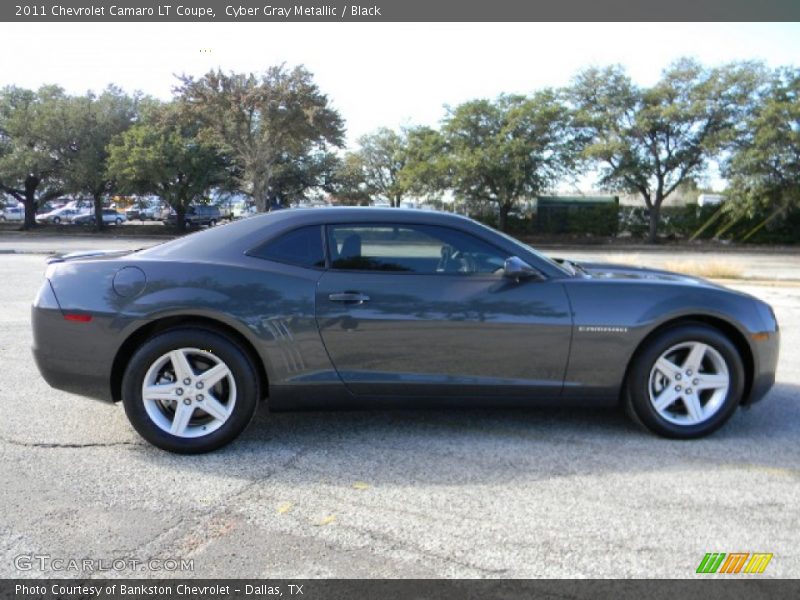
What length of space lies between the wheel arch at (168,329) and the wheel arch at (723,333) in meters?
2.30

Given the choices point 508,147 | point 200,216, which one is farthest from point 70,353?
point 200,216

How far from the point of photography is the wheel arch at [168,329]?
3789mm

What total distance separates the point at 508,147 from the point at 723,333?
95.1 ft

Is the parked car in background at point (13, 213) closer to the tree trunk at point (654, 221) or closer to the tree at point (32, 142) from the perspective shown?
the tree at point (32, 142)

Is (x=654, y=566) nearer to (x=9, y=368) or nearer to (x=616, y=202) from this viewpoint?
(x=9, y=368)

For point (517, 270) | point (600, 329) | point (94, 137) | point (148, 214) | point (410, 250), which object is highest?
point (94, 137)

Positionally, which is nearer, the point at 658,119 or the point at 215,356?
the point at 215,356

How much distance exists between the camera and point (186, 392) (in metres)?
3.74

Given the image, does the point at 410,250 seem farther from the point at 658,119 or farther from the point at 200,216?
the point at 200,216

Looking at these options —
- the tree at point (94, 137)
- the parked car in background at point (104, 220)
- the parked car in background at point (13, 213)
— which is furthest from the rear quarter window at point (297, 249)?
the parked car in background at point (13, 213)

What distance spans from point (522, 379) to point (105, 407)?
2957 millimetres

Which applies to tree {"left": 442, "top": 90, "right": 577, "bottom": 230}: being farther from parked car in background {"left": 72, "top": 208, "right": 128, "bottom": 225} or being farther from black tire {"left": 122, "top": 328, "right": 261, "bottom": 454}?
black tire {"left": 122, "top": 328, "right": 261, "bottom": 454}

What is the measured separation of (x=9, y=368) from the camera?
566 cm

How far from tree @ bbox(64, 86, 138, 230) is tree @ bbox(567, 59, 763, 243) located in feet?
87.0
